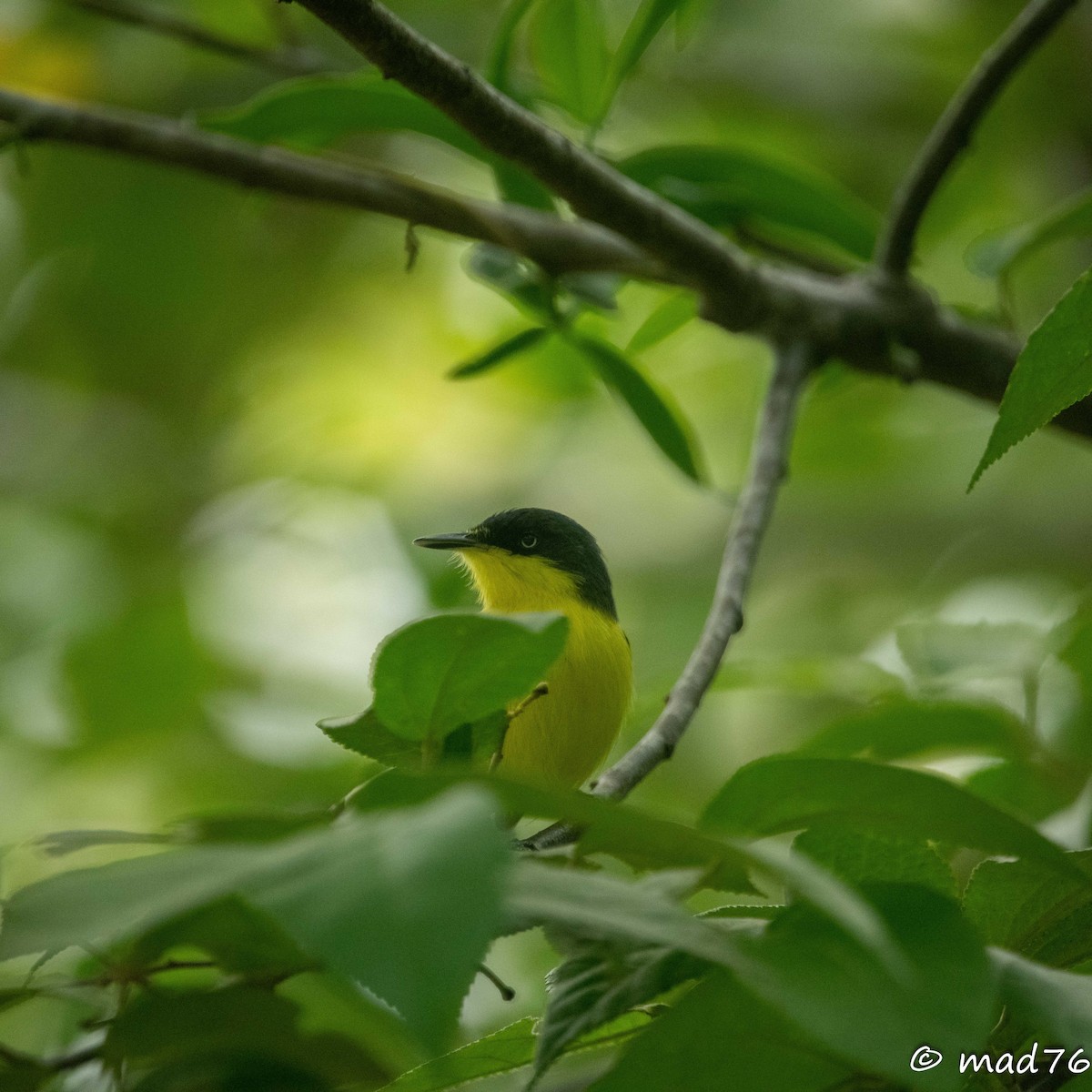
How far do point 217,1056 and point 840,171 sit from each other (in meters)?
5.61

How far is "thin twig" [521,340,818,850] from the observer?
6.07ft

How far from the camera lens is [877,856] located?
1.34m

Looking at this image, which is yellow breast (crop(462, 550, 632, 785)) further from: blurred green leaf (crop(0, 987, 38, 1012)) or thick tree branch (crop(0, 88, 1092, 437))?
blurred green leaf (crop(0, 987, 38, 1012))

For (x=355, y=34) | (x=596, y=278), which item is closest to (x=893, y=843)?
(x=355, y=34)

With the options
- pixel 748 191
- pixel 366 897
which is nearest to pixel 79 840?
pixel 366 897

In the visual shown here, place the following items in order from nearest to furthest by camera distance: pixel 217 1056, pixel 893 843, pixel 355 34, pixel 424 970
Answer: pixel 424 970 → pixel 893 843 → pixel 217 1056 → pixel 355 34

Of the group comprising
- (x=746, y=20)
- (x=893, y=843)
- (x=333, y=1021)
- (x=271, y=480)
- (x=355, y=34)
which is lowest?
(x=271, y=480)

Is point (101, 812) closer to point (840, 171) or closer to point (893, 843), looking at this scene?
point (893, 843)

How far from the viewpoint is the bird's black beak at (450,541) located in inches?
155

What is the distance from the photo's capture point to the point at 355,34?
171cm

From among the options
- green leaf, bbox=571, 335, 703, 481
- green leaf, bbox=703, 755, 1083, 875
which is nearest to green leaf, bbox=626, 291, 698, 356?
green leaf, bbox=571, 335, 703, 481

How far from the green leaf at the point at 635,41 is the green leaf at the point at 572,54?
0.02 metres

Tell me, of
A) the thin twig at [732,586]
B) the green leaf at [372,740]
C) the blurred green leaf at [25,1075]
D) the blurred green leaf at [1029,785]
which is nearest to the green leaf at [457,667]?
the green leaf at [372,740]

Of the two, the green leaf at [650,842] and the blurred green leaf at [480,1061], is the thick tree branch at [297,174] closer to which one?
the blurred green leaf at [480,1061]
